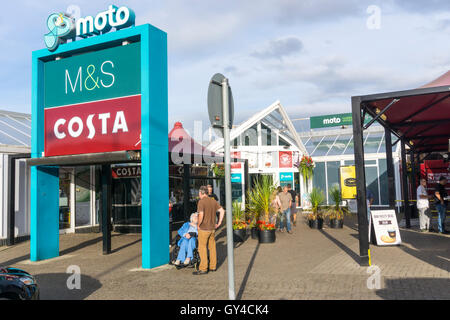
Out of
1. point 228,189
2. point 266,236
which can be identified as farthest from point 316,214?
point 228,189

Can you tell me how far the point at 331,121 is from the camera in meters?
31.7

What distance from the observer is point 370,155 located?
24.2 metres

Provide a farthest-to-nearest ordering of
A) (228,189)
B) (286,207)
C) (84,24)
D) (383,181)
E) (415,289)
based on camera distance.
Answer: (383,181) < (286,207) < (84,24) < (415,289) < (228,189)

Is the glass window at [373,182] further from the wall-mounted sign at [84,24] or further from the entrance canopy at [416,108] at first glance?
the wall-mounted sign at [84,24]

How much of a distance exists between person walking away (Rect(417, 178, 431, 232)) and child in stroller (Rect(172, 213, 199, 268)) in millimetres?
7884

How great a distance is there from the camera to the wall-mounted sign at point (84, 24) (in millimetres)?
9141

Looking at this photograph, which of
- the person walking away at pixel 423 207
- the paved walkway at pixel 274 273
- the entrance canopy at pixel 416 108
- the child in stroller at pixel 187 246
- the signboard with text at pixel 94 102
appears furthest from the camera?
the person walking away at pixel 423 207

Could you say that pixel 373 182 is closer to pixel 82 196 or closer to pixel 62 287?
pixel 82 196

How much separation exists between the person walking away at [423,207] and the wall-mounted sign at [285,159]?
1173cm

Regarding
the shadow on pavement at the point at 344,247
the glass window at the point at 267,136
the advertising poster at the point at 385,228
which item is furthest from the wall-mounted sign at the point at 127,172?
the glass window at the point at 267,136

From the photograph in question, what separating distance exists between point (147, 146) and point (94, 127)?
187cm
